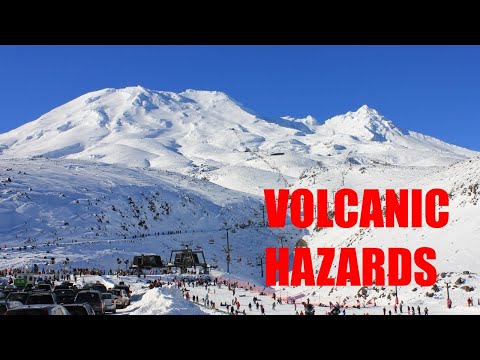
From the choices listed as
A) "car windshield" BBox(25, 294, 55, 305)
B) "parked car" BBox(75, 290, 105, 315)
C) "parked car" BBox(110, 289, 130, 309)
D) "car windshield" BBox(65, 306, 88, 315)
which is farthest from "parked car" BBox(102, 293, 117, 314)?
"car windshield" BBox(65, 306, 88, 315)

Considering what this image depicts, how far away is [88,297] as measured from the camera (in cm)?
2158

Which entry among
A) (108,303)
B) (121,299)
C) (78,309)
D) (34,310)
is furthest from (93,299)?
(34,310)

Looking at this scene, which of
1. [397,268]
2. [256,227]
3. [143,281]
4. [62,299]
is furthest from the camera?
[256,227]

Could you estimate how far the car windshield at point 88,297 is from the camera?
21.1m

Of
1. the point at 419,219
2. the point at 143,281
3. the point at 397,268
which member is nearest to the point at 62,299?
the point at 143,281

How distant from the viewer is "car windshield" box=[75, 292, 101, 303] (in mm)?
21075

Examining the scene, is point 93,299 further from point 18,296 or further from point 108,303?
point 18,296

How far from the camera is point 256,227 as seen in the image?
125 m

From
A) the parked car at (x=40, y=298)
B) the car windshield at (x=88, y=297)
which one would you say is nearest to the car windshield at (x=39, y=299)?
the parked car at (x=40, y=298)

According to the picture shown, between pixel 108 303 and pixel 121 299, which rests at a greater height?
pixel 108 303

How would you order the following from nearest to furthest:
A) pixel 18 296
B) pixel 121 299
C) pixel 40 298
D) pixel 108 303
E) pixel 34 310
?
1. pixel 34 310
2. pixel 40 298
3. pixel 18 296
4. pixel 108 303
5. pixel 121 299

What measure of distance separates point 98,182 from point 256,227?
39908 millimetres

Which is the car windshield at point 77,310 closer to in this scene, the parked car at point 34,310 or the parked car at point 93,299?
the parked car at point 34,310
